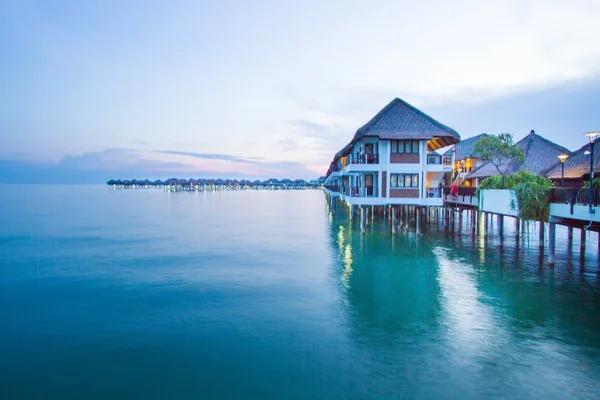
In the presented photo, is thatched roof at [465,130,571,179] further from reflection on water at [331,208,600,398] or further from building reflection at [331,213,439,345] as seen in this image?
building reflection at [331,213,439,345]

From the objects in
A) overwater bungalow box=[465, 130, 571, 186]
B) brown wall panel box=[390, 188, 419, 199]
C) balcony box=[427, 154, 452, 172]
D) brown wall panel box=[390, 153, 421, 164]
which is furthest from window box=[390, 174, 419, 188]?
overwater bungalow box=[465, 130, 571, 186]

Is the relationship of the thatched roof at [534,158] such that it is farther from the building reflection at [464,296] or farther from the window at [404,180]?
the building reflection at [464,296]

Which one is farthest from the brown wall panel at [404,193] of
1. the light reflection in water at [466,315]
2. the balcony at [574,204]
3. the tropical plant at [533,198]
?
the balcony at [574,204]

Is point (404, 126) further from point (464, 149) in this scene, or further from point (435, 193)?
point (464, 149)

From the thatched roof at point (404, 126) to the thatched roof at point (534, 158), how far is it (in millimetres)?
9728

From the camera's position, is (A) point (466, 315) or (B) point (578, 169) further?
(B) point (578, 169)

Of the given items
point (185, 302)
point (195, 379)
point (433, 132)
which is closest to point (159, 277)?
point (185, 302)

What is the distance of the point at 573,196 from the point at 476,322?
27.1 feet

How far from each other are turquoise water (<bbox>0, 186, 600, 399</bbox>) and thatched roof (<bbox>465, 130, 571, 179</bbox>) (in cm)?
1377

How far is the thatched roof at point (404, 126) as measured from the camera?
1135 inches

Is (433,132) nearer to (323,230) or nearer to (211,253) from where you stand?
(323,230)

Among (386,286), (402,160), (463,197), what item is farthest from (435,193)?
(386,286)

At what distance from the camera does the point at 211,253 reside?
87.2 feet

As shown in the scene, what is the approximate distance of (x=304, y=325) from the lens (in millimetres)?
13086
